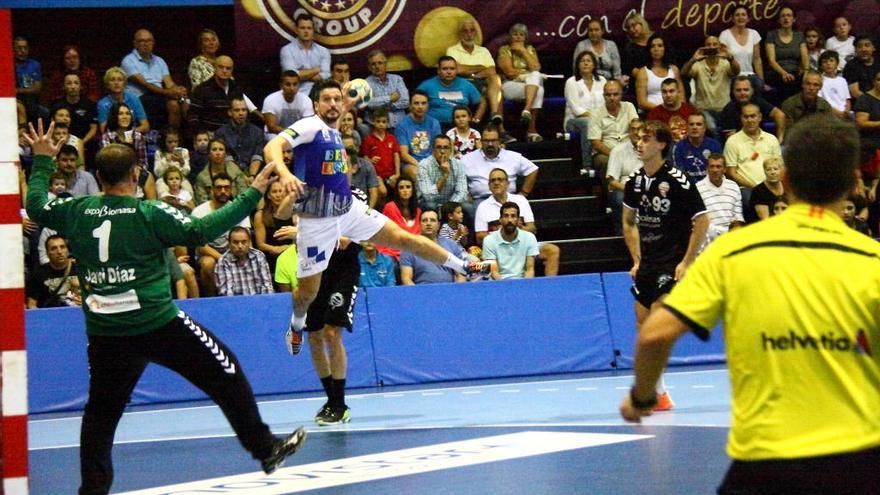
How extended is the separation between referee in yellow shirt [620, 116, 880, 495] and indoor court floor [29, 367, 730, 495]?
3546 mm

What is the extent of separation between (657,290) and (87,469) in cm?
516

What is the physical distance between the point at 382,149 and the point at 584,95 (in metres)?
3.10

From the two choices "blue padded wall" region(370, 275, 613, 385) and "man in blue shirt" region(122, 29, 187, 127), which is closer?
"blue padded wall" region(370, 275, 613, 385)

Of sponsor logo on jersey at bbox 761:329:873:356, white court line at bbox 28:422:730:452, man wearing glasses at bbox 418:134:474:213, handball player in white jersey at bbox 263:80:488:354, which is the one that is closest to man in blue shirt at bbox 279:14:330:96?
man wearing glasses at bbox 418:134:474:213

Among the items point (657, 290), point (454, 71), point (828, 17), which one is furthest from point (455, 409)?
point (828, 17)

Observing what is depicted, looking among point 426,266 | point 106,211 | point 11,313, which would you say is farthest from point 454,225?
point 11,313

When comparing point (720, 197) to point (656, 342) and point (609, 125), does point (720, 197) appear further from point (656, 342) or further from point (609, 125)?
point (656, 342)

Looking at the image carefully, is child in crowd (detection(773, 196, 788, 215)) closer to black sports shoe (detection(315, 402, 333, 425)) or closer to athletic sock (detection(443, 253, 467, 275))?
athletic sock (detection(443, 253, 467, 275))

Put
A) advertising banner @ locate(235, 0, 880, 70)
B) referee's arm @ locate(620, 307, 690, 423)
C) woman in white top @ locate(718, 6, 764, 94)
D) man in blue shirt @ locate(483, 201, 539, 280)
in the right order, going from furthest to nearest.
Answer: woman in white top @ locate(718, 6, 764, 94) → advertising banner @ locate(235, 0, 880, 70) → man in blue shirt @ locate(483, 201, 539, 280) → referee's arm @ locate(620, 307, 690, 423)

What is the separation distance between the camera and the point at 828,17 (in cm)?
1994

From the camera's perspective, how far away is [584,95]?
18219mm

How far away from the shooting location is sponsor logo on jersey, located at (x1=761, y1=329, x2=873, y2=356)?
363 centimetres

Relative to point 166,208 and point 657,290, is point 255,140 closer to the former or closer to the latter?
point 657,290

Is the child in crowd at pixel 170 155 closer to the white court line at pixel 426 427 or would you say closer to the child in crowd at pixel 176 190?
the child in crowd at pixel 176 190
